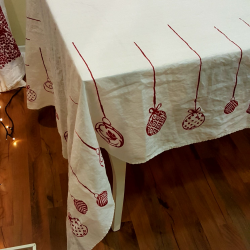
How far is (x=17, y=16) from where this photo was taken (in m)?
1.65

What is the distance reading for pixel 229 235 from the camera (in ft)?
3.62

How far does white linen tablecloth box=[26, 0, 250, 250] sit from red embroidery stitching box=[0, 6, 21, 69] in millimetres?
763

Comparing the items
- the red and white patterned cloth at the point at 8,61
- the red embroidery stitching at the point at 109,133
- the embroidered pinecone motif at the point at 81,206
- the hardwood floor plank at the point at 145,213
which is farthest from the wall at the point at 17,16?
the embroidered pinecone motif at the point at 81,206

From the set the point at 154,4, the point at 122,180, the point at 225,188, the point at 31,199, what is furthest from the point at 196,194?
the point at 154,4

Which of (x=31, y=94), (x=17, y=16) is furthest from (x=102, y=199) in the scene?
(x=17, y=16)

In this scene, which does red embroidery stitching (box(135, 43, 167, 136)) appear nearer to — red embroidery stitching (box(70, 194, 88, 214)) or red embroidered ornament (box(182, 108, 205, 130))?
red embroidered ornament (box(182, 108, 205, 130))

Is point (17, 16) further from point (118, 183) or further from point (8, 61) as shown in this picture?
point (118, 183)

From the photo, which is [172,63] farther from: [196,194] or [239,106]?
[196,194]

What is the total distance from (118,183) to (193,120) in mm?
336

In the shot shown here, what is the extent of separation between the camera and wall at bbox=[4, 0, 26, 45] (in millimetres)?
1599

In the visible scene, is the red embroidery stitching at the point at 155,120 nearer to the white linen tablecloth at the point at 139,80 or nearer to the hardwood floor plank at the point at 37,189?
the white linen tablecloth at the point at 139,80

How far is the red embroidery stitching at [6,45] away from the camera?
4.79 feet

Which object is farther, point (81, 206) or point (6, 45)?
point (6, 45)

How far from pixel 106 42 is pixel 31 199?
808mm
